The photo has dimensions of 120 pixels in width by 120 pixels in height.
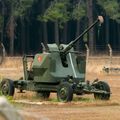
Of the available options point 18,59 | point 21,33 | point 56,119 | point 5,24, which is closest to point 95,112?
point 56,119

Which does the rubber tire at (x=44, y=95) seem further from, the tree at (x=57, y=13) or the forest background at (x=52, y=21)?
the tree at (x=57, y=13)

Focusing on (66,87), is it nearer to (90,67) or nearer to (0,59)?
(90,67)

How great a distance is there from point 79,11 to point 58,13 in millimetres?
2161

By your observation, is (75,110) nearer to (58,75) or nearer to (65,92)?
(65,92)

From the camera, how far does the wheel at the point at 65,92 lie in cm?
1560

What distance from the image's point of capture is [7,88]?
17.8m

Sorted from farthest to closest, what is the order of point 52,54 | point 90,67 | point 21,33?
point 21,33
point 90,67
point 52,54

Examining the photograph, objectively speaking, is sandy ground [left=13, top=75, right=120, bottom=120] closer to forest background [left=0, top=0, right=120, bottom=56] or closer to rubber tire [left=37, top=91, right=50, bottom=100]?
rubber tire [left=37, top=91, right=50, bottom=100]

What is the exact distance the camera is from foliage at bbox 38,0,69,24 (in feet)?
186

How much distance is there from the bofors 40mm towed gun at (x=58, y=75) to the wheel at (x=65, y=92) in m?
0.17

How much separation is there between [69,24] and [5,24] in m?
13.0

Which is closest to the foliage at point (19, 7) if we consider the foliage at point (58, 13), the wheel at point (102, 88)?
the foliage at point (58, 13)

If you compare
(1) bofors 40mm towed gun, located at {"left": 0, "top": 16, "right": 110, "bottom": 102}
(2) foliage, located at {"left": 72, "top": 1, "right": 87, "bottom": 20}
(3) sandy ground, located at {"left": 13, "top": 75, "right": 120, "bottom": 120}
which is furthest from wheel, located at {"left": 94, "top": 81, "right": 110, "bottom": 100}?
(2) foliage, located at {"left": 72, "top": 1, "right": 87, "bottom": 20}

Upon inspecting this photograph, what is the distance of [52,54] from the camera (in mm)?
17172
